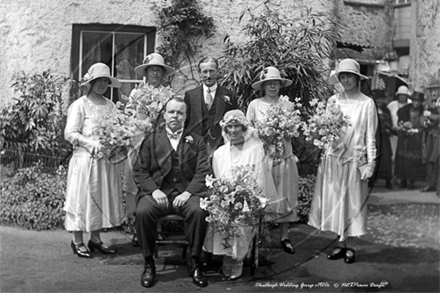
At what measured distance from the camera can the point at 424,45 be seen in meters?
3.09

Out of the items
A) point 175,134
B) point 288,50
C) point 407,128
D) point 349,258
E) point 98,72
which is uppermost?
point 288,50

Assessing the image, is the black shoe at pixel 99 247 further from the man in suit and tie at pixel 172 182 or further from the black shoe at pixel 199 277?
the black shoe at pixel 199 277

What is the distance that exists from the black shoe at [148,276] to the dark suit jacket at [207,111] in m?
1.06

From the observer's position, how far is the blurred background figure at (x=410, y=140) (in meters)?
3.13

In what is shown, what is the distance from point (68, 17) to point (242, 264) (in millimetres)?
2505

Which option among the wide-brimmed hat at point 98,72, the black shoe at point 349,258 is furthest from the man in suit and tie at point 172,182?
the black shoe at point 349,258

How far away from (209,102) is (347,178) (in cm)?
125

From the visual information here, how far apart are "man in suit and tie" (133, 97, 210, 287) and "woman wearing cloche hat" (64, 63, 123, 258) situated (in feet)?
1.90

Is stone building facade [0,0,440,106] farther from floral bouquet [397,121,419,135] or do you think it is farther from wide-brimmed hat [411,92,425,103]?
floral bouquet [397,121,419,135]

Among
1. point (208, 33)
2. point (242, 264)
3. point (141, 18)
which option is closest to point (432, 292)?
point (242, 264)

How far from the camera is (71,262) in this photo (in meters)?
4.52

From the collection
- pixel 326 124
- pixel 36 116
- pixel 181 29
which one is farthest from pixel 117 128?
pixel 36 116

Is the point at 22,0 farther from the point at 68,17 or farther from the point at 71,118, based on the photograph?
the point at 71,118

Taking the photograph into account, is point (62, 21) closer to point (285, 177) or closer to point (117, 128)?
point (117, 128)
